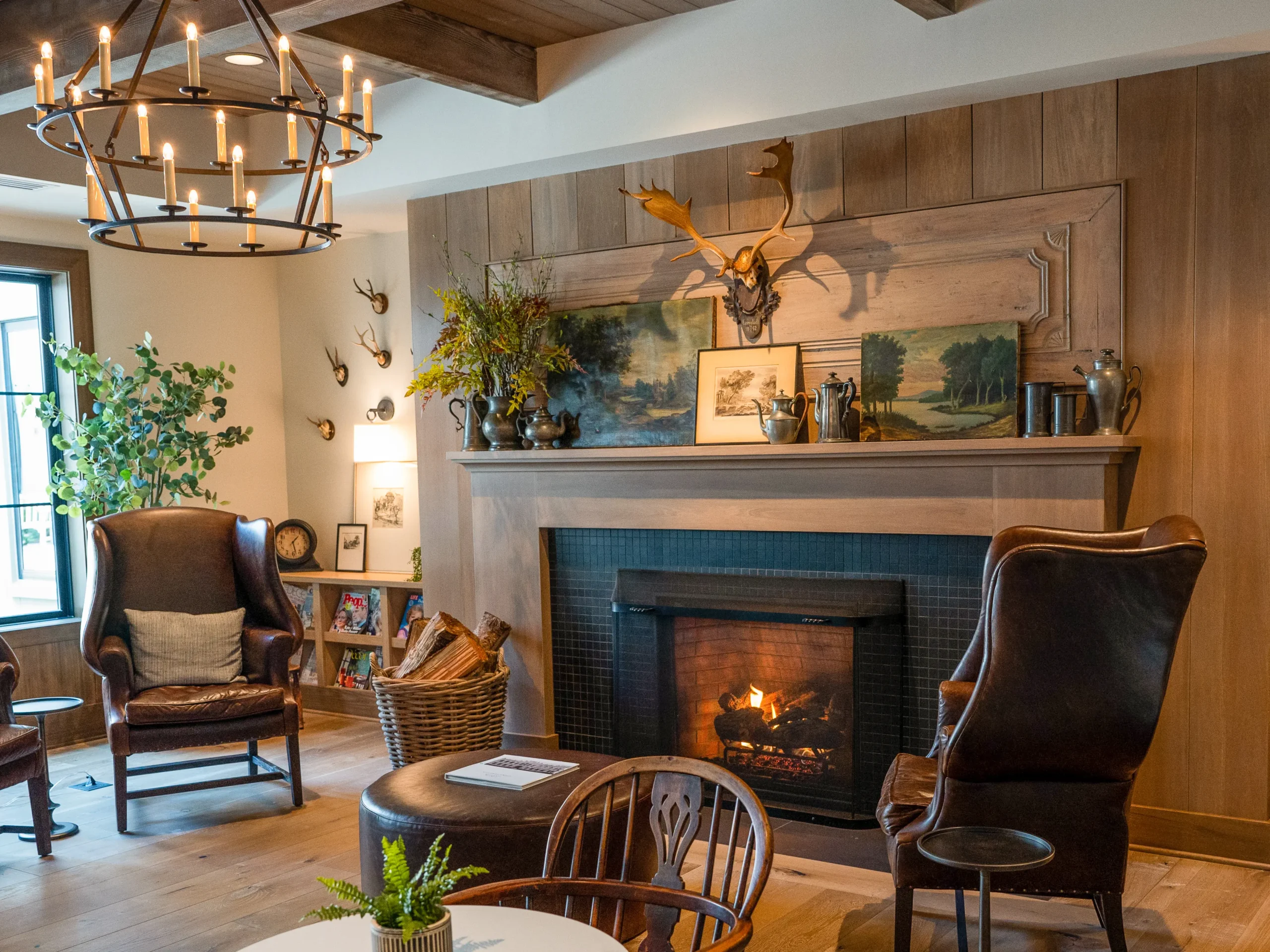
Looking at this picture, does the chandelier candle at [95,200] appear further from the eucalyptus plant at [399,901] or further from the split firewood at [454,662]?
the split firewood at [454,662]

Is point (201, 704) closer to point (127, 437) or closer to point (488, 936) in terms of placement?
point (127, 437)

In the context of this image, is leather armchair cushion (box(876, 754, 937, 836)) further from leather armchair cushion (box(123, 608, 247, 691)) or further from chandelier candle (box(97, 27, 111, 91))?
leather armchair cushion (box(123, 608, 247, 691))

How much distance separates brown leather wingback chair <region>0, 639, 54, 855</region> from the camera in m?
3.61

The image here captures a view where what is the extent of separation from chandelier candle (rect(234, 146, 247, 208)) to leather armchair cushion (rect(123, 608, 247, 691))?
2811 millimetres

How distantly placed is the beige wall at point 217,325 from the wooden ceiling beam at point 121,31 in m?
1.79

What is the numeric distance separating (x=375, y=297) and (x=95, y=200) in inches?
152

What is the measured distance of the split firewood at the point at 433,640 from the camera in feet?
14.4

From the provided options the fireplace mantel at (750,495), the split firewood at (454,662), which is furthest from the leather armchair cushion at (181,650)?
the fireplace mantel at (750,495)

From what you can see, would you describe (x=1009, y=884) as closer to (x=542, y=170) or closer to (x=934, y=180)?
(x=934, y=180)

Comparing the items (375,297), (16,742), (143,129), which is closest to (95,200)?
(143,129)

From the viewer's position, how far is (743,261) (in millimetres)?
4141

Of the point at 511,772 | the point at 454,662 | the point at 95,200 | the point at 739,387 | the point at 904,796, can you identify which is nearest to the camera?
the point at 95,200

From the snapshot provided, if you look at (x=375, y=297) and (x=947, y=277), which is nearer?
(x=947, y=277)

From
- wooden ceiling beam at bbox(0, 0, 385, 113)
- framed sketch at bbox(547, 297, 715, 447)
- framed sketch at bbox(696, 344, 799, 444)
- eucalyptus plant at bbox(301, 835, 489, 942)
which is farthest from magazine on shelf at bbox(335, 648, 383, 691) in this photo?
eucalyptus plant at bbox(301, 835, 489, 942)
